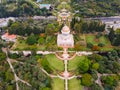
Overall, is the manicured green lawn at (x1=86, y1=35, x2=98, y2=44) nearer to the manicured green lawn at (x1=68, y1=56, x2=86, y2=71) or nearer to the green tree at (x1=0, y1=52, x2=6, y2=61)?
the manicured green lawn at (x1=68, y1=56, x2=86, y2=71)

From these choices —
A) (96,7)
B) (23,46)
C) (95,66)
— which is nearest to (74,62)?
(95,66)

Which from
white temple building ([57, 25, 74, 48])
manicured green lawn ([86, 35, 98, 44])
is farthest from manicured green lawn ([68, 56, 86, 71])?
manicured green lawn ([86, 35, 98, 44])

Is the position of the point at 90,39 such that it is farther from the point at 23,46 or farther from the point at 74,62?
the point at 23,46

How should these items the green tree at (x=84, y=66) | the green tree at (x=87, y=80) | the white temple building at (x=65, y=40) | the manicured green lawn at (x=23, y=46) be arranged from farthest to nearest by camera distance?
the white temple building at (x=65, y=40), the manicured green lawn at (x=23, y=46), the green tree at (x=84, y=66), the green tree at (x=87, y=80)

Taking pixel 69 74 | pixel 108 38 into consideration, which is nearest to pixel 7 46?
pixel 69 74

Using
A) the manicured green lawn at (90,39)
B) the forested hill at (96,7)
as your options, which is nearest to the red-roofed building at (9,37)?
A: the manicured green lawn at (90,39)

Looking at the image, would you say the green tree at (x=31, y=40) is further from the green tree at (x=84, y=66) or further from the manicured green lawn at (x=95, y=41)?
the green tree at (x=84, y=66)
